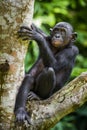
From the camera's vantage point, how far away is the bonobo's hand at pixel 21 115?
3.50 meters

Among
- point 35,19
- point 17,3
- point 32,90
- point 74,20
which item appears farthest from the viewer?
point 74,20

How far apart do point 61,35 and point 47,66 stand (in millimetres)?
415

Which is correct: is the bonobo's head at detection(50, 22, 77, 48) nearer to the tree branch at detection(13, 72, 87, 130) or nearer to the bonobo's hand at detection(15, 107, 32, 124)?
the tree branch at detection(13, 72, 87, 130)

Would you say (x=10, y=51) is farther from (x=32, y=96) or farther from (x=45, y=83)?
(x=45, y=83)

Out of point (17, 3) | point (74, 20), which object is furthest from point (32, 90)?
point (74, 20)

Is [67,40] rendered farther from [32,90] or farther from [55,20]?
[55,20]

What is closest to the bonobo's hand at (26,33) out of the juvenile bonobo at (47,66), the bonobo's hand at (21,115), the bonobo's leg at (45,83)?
the juvenile bonobo at (47,66)

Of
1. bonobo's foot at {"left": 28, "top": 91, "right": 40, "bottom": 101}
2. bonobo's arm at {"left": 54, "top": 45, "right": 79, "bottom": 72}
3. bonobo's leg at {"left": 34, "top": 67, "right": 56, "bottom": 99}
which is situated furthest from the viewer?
bonobo's arm at {"left": 54, "top": 45, "right": 79, "bottom": 72}

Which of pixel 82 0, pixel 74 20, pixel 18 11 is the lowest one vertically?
pixel 74 20

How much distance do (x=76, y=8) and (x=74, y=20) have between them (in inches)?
10.2

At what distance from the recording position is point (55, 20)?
276 inches

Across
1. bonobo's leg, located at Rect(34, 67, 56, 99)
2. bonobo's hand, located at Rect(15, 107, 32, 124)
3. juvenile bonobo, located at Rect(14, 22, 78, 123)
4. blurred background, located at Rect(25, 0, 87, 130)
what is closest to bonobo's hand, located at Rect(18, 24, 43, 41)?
juvenile bonobo, located at Rect(14, 22, 78, 123)

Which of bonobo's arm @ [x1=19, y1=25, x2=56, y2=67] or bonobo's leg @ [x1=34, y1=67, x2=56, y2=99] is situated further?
bonobo's leg @ [x1=34, y1=67, x2=56, y2=99]

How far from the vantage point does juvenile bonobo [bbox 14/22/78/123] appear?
3561mm
